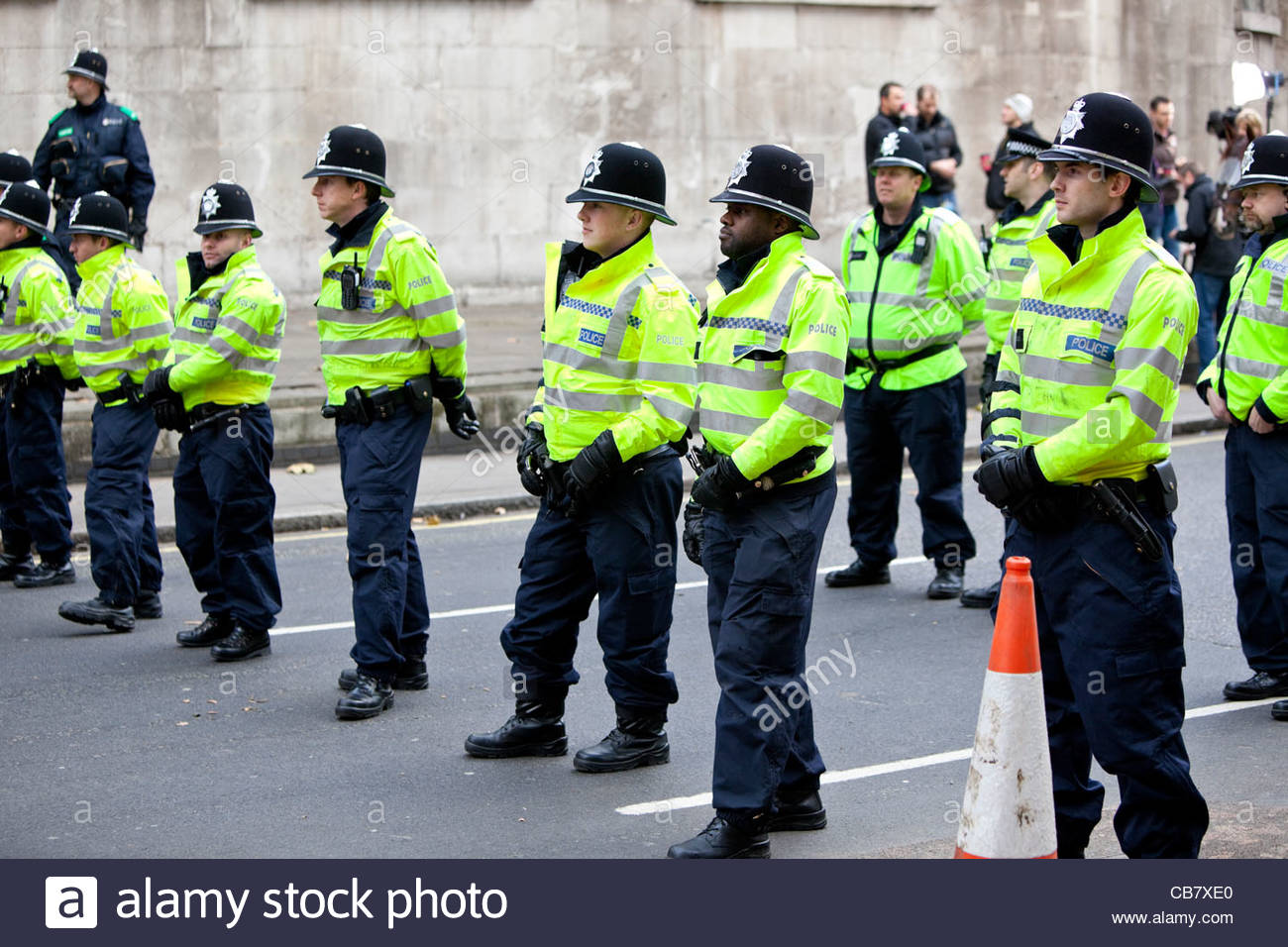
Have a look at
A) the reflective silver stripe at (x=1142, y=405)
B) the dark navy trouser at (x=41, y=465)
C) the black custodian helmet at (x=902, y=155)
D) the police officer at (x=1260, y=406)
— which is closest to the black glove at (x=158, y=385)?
the dark navy trouser at (x=41, y=465)

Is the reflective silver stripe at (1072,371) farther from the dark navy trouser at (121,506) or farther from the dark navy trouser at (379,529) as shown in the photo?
the dark navy trouser at (121,506)

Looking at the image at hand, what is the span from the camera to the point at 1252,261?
700 centimetres

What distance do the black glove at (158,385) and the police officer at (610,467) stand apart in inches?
90.6

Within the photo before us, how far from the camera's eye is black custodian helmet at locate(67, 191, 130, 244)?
8.70m

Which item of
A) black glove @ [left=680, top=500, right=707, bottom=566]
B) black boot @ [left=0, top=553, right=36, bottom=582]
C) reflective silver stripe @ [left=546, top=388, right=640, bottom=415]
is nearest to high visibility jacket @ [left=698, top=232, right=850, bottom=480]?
black glove @ [left=680, top=500, right=707, bottom=566]

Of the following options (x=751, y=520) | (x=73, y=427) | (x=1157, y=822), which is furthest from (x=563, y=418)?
(x=73, y=427)

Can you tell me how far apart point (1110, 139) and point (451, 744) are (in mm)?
3449

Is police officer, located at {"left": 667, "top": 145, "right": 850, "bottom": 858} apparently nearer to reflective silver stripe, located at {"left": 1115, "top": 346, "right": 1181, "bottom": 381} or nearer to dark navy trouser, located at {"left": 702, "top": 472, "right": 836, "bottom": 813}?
dark navy trouser, located at {"left": 702, "top": 472, "right": 836, "bottom": 813}

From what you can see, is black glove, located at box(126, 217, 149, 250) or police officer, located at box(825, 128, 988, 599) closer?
police officer, located at box(825, 128, 988, 599)

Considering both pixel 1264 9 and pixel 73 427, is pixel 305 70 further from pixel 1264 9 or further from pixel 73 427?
pixel 1264 9

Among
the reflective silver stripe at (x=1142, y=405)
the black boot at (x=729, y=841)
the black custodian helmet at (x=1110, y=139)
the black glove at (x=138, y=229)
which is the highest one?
the black custodian helmet at (x=1110, y=139)

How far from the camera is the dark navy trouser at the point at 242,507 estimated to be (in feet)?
26.1

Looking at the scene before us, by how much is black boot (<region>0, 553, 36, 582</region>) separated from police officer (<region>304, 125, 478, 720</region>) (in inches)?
129

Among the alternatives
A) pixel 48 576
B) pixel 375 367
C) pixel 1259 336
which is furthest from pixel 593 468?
pixel 48 576
